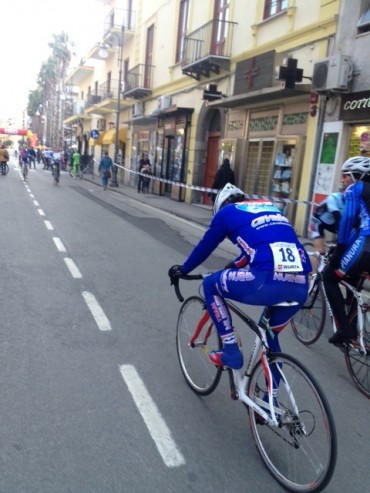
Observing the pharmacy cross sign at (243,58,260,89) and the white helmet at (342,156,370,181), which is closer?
the white helmet at (342,156,370,181)

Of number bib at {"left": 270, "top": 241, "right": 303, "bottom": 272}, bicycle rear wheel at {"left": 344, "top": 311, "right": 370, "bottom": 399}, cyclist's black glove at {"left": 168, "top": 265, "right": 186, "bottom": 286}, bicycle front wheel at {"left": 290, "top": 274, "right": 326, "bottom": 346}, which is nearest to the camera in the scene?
number bib at {"left": 270, "top": 241, "right": 303, "bottom": 272}

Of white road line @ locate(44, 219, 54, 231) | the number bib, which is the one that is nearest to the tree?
white road line @ locate(44, 219, 54, 231)

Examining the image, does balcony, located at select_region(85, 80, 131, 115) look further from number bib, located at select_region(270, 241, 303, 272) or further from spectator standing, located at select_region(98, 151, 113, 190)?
number bib, located at select_region(270, 241, 303, 272)

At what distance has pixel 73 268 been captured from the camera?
7.38 metres

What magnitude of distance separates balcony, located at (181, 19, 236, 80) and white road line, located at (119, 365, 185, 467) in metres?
15.0

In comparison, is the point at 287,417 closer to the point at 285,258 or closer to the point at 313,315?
the point at 285,258

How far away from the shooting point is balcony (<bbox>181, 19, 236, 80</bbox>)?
16875mm

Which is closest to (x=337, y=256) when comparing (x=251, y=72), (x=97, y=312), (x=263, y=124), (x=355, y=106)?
(x=97, y=312)

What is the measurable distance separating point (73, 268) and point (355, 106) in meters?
7.46

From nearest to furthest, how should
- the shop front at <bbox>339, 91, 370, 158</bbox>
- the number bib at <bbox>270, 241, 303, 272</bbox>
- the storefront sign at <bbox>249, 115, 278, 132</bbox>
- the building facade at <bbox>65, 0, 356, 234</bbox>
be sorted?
the number bib at <bbox>270, 241, 303, 272</bbox>
the shop front at <bbox>339, 91, 370, 158</bbox>
the building facade at <bbox>65, 0, 356, 234</bbox>
the storefront sign at <bbox>249, 115, 278, 132</bbox>

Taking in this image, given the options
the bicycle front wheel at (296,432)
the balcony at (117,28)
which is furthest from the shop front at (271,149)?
the balcony at (117,28)

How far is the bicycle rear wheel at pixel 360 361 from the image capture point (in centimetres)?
399

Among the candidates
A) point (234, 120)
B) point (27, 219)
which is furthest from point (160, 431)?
point (234, 120)

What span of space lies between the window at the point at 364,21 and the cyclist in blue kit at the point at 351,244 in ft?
27.5
